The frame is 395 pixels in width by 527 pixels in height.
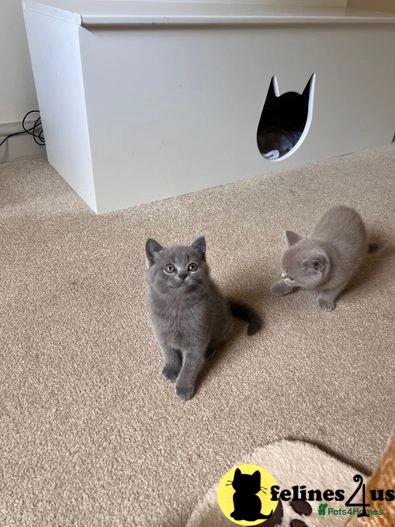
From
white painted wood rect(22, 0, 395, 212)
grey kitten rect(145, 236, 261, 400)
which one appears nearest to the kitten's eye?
grey kitten rect(145, 236, 261, 400)

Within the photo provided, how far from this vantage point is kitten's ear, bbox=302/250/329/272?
0.96m

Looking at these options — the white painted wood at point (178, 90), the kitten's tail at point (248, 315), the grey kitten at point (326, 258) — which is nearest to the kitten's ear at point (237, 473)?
the kitten's tail at point (248, 315)

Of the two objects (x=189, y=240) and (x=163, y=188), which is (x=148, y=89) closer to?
(x=163, y=188)

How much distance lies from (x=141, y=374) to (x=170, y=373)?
0.22ft

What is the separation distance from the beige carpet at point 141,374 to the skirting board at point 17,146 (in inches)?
18.8

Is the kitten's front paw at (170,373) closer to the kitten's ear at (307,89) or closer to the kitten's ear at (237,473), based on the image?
the kitten's ear at (237,473)

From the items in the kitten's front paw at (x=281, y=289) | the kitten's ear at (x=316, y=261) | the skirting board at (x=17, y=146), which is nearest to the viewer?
the kitten's ear at (x=316, y=261)

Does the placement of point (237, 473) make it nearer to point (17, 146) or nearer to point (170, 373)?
point (170, 373)

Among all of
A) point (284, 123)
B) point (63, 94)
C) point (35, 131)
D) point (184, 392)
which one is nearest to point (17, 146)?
point (35, 131)

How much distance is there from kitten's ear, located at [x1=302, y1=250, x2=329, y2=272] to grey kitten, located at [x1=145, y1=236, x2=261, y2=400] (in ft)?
0.90

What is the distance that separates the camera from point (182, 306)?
760mm

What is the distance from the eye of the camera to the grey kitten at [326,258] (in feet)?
3.19

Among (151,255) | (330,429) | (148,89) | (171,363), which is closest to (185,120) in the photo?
(148,89)

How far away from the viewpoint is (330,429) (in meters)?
0.77
